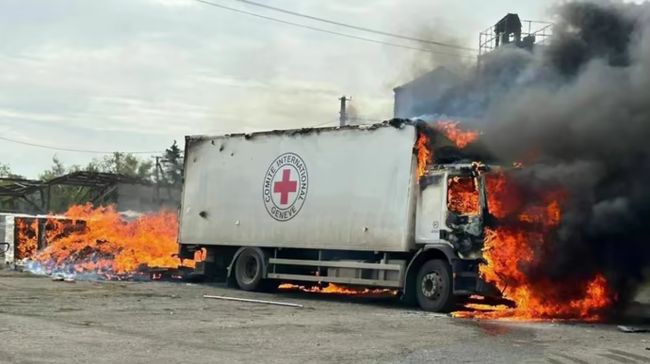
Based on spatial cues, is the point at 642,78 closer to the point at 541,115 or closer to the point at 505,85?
the point at 541,115

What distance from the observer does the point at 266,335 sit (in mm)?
9742

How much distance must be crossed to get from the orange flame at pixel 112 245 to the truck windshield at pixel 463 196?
944cm

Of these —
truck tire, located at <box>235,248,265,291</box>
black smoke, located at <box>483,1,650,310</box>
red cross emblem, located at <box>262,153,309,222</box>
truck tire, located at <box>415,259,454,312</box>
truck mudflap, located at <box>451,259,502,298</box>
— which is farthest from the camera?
truck tire, located at <box>235,248,265,291</box>

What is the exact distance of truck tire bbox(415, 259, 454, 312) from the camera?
1333cm

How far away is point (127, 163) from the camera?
261 ft

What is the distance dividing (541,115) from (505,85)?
158 centimetres

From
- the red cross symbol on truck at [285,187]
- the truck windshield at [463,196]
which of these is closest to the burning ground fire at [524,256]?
the truck windshield at [463,196]

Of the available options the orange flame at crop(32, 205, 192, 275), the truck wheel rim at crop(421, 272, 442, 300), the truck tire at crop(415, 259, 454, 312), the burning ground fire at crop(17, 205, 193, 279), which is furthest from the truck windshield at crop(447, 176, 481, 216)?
the orange flame at crop(32, 205, 192, 275)

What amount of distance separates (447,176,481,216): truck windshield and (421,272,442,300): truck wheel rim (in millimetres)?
1241

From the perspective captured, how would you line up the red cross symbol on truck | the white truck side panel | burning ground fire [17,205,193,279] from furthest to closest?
burning ground fire [17,205,193,279] → the red cross symbol on truck → the white truck side panel

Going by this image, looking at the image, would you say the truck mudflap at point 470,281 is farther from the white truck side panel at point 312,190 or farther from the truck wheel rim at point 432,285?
the white truck side panel at point 312,190

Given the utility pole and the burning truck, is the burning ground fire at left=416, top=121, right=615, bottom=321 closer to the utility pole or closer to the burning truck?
the burning truck

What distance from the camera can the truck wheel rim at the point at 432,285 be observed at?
1350cm

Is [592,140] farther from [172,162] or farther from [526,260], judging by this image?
[172,162]
